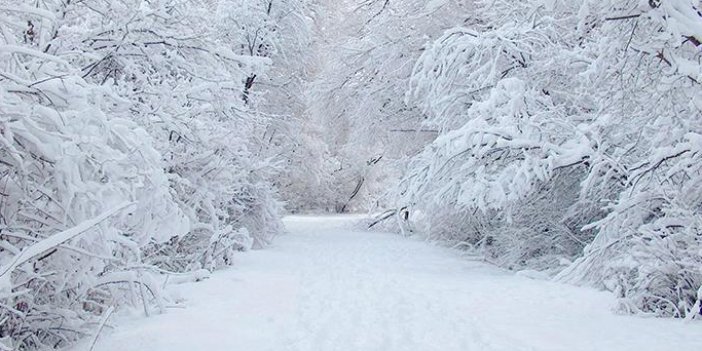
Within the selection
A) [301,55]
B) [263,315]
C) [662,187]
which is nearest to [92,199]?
[263,315]

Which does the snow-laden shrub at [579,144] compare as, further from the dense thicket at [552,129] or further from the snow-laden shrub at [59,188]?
the snow-laden shrub at [59,188]

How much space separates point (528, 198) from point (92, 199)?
8.49 meters

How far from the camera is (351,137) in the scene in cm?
1905

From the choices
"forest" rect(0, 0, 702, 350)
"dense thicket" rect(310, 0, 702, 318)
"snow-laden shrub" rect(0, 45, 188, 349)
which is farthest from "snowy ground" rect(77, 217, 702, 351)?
"dense thicket" rect(310, 0, 702, 318)

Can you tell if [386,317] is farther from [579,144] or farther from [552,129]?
[552,129]

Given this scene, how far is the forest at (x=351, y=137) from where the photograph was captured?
4.39 meters

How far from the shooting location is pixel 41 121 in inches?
167

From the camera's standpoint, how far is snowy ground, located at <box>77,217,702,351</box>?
5.46 metres

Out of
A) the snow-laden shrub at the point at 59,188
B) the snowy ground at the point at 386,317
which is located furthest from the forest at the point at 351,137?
the snowy ground at the point at 386,317

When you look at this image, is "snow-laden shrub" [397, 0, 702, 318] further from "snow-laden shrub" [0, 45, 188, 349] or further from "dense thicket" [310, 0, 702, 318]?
"snow-laden shrub" [0, 45, 188, 349]

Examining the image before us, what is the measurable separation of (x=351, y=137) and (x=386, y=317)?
12.6 m

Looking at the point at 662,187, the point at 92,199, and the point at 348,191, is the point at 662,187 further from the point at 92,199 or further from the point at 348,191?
the point at 348,191

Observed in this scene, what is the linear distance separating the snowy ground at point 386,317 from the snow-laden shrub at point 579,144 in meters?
0.66

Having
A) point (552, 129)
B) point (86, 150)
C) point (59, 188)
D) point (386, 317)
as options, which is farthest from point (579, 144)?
point (59, 188)
